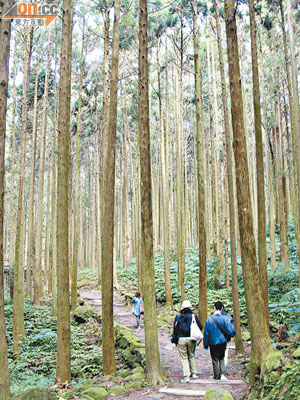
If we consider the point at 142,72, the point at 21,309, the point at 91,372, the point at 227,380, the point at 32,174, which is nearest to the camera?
the point at 227,380

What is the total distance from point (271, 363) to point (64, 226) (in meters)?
4.07

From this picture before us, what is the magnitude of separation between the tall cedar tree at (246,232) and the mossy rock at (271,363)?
0.80ft

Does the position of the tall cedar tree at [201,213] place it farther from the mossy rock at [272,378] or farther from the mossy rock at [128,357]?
the mossy rock at [272,378]

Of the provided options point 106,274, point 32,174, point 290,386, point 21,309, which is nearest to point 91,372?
point 106,274

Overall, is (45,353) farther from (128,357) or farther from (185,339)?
(185,339)

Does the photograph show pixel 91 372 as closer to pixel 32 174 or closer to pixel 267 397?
pixel 267 397

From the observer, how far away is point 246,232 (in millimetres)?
5133

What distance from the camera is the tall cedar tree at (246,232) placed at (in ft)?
16.2

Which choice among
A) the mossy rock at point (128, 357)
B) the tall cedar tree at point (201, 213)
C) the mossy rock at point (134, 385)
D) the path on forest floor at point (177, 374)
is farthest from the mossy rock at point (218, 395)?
the tall cedar tree at point (201, 213)

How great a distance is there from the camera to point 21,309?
9727 millimetres

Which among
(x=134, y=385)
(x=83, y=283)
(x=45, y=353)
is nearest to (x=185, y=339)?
(x=134, y=385)

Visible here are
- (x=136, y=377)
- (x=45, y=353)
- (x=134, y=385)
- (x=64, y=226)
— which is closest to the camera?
(x=134, y=385)

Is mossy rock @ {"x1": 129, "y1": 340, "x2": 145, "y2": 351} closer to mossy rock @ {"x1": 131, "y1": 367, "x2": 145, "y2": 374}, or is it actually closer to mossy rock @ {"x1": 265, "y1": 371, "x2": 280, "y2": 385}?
mossy rock @ {"x1": 131, "y1": 367, "x2": 145, "y2": 374}

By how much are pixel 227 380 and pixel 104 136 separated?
22.9 ft
